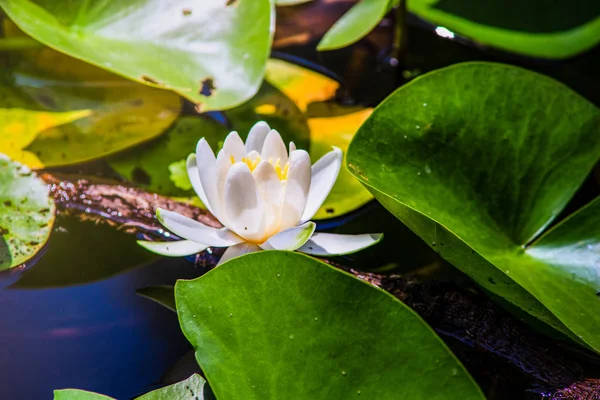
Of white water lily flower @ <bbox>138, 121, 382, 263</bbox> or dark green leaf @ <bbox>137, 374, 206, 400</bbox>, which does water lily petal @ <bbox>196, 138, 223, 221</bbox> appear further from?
dark green leaf @ <bbox>137, 374, 206, 400</bbox>

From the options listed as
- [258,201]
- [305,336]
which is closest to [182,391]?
[305,336]

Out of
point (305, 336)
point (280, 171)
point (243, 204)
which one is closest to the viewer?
point (305, 336)

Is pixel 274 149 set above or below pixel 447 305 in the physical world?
above

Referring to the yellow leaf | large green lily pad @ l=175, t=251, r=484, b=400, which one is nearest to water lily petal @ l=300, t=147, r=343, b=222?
large green lily pad @ l=175, t=251, r=484, b=400

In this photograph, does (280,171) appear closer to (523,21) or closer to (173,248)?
(173,248)

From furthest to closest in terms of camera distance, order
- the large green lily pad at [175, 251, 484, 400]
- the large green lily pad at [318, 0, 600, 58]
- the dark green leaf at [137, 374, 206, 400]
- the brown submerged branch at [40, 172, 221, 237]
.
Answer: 1. the large green lily pad at [318, 0, 600, 58]
2. the brown submerged branch at [40, 172, 221, 237]
3. the dark green leaf at [137, 374, 206, 400]
4. the large green lily pad at [175, 251, 484, 400]

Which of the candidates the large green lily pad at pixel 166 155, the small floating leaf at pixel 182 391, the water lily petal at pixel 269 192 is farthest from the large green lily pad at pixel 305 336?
the large green lily pad at pixel 166 155
